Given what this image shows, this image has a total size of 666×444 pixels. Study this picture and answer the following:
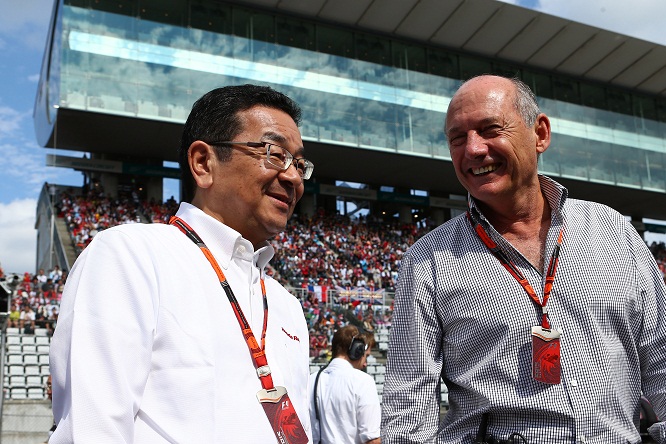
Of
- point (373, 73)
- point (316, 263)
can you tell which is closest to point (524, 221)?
point (316, 263)

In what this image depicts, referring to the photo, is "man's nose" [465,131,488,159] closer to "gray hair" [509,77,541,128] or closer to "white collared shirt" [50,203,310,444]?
"gray hair" [509,77,541,128]

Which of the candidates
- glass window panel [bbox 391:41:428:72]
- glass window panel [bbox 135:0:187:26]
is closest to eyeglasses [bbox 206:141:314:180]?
glass window panel [bbox 135:0:187:26]

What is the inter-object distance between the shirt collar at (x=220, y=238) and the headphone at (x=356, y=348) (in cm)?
351

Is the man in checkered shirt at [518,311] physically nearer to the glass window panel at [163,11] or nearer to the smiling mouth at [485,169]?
the smiling mouth at [485,169]

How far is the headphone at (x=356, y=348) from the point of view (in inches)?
218

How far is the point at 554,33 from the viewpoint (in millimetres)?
32562

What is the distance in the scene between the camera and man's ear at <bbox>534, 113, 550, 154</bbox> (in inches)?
101

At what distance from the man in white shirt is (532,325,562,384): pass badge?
0.74 metres

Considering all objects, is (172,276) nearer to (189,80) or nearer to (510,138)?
(510,138)

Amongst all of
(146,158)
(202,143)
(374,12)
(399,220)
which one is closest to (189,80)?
(146,158)

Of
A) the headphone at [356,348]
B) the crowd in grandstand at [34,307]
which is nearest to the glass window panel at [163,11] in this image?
the crowd in grandstand at [34,307]

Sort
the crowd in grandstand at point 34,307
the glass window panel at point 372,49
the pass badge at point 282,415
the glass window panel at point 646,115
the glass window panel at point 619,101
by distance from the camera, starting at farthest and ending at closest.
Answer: the glass window panel at point 646,115
the glass window panel at point 619,101
the glass window panel at point 372,49
the crowd in grandstand at point 34,307
the pass badge at point 282,415

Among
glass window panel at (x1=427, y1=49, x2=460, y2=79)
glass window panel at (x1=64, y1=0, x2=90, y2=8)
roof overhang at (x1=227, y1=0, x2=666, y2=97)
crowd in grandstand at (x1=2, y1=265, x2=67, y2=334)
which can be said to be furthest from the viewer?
glass window panel at (x1=427, y1=49, x2=460, y2=79)

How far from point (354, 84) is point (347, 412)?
1016 inches
